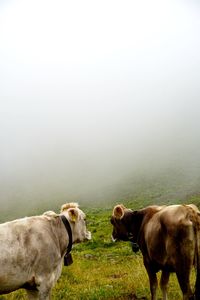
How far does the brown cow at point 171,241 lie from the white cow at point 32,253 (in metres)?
2.08

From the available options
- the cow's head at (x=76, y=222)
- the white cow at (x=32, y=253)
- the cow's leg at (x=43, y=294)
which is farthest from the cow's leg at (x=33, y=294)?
the cow's head at (x=76, y=222)

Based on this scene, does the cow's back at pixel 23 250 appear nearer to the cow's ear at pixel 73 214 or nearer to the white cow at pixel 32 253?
the white cow at pixel 32 253

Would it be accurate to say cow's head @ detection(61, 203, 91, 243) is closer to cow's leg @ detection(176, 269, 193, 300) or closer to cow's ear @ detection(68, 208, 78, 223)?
cow's ear @ detection(68, 208, 78, 223)

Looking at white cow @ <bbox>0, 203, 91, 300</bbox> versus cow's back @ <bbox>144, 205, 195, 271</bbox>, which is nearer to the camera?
white cow @ <bbox>0, 203, 91, 300</bbox>

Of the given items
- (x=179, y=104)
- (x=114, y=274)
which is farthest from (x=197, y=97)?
(x=114, y=274)

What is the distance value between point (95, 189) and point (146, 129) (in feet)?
222

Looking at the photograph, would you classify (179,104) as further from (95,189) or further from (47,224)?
(47,224)

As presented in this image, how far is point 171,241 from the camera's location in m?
9.55

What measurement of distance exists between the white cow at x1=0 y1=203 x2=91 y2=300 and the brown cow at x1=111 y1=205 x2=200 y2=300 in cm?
208

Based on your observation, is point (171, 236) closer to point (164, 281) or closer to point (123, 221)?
point (164, 281)

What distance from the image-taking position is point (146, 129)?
13888cm

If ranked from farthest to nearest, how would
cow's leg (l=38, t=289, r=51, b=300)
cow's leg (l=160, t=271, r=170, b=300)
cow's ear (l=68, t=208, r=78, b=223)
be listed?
cow's leg (l=160, t=271, r=170, b=300) < cow's ear (l=68, t=208, r=78, b=223) < cow's leg (l=38, t=289, r=51, b=300)

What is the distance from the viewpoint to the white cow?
27.5ft

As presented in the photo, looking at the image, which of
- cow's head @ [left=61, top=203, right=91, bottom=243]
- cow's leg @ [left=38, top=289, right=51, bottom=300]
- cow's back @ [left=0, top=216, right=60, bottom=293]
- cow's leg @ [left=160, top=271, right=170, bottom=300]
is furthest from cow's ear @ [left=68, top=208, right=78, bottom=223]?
cow's leg @ [left=160, top=271, right=170, bottom=300]
